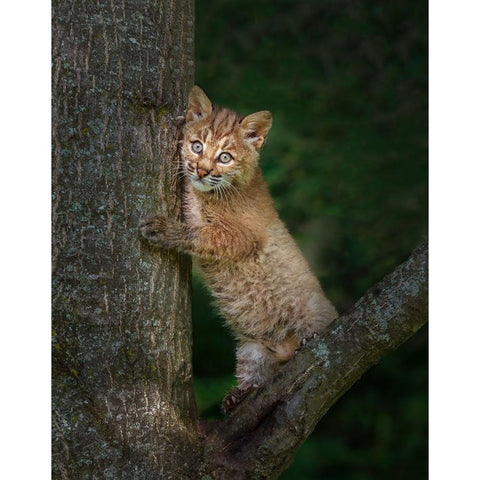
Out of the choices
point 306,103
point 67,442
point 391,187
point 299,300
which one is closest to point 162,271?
point 67,442

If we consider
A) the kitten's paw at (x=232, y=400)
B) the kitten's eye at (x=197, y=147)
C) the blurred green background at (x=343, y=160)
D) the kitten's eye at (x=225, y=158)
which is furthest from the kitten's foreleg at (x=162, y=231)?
the blurred green background at (x=343, y=160)

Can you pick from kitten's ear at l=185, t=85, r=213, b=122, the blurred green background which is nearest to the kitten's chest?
kitten's ear at l=185, t=85, r=213, b=122

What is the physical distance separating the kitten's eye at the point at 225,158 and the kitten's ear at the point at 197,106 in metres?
0.20

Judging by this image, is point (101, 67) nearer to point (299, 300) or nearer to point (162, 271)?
point (162, 271)

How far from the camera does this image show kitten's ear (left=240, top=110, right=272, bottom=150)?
10.6 feet

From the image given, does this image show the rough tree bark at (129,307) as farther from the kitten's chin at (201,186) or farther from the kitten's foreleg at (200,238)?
the kitten's chin at (201,186)

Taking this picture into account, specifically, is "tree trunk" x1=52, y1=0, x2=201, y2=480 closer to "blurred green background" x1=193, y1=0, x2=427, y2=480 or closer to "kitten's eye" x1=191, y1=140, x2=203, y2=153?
"kitten's eye" x1=191, y1=140, x2=203, y2=153

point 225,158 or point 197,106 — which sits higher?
point 197,106

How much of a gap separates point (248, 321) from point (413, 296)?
43.5 inches

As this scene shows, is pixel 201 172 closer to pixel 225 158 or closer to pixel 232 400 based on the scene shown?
pixel 225 158

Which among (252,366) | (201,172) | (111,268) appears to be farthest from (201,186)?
(252,366)

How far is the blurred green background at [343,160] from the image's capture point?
11.9 feet

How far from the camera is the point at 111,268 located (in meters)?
2.48

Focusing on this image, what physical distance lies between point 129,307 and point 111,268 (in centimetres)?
16
